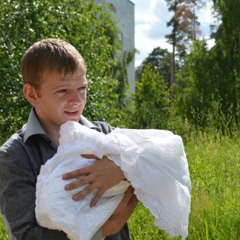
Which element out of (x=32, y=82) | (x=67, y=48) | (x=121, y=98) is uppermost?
(x=67, y=48)

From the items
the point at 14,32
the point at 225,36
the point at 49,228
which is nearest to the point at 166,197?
the point at 49,228

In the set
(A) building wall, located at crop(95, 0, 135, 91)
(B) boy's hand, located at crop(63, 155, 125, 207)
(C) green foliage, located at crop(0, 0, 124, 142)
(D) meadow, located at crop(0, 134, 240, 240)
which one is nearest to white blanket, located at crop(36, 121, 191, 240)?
(B) boy's hand, located at crop(63, 155, 125, 207)

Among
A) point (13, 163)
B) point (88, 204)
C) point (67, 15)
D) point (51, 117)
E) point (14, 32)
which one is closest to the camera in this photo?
point (88, 204)

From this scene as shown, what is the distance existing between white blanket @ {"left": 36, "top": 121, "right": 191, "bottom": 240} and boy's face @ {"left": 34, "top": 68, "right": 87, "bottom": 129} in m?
0.15

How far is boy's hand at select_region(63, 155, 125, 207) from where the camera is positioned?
5.46ft

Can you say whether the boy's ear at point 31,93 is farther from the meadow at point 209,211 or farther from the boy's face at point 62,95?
the meadow at point 209,211

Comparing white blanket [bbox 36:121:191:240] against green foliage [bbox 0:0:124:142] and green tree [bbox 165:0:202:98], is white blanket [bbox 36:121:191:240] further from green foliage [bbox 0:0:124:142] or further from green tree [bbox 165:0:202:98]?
green tree [bbox 165:0:202:98]

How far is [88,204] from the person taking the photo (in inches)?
65.4

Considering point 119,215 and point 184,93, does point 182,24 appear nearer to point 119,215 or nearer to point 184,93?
point 184,93

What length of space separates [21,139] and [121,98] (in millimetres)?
24279

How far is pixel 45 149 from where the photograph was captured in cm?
193

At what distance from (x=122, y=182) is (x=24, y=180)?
1.07 ft

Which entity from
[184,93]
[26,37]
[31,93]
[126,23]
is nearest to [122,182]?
[31,93]

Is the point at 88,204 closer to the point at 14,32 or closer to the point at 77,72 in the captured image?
the point at 77,72
